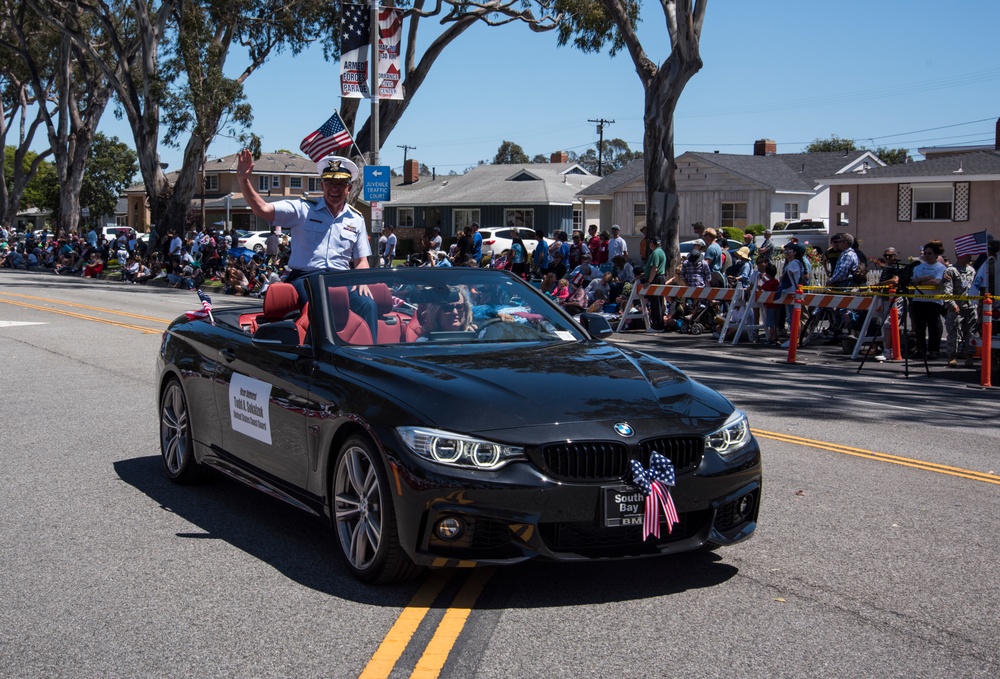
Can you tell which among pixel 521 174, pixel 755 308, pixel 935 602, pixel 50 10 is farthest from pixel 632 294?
pixel 521 174

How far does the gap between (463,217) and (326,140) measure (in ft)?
143

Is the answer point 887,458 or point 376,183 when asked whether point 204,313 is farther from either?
point 376,183

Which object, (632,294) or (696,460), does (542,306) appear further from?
(632,294)

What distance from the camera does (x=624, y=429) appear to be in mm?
5078

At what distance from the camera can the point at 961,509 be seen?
7160 mm

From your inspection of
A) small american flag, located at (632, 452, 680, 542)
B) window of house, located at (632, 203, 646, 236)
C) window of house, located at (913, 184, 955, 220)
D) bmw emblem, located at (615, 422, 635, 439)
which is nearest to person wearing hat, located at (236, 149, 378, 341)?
bmw emblem, located at (615, 422, 635, 439)

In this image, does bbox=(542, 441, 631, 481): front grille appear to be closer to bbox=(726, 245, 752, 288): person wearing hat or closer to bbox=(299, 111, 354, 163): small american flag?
bbox=(726, 245, 752, 288): person wearing hat

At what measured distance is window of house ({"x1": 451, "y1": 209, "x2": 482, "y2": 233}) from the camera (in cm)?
6869

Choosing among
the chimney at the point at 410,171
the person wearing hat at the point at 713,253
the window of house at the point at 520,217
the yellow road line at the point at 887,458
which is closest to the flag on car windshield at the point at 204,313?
the yellow road line at the point at 887,458

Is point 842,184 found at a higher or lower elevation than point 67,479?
higher

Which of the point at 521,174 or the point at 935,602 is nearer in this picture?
the point at 935,602

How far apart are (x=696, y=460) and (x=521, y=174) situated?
214ft

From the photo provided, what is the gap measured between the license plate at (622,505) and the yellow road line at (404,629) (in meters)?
0.91

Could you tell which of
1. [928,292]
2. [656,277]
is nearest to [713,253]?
[656,277]
